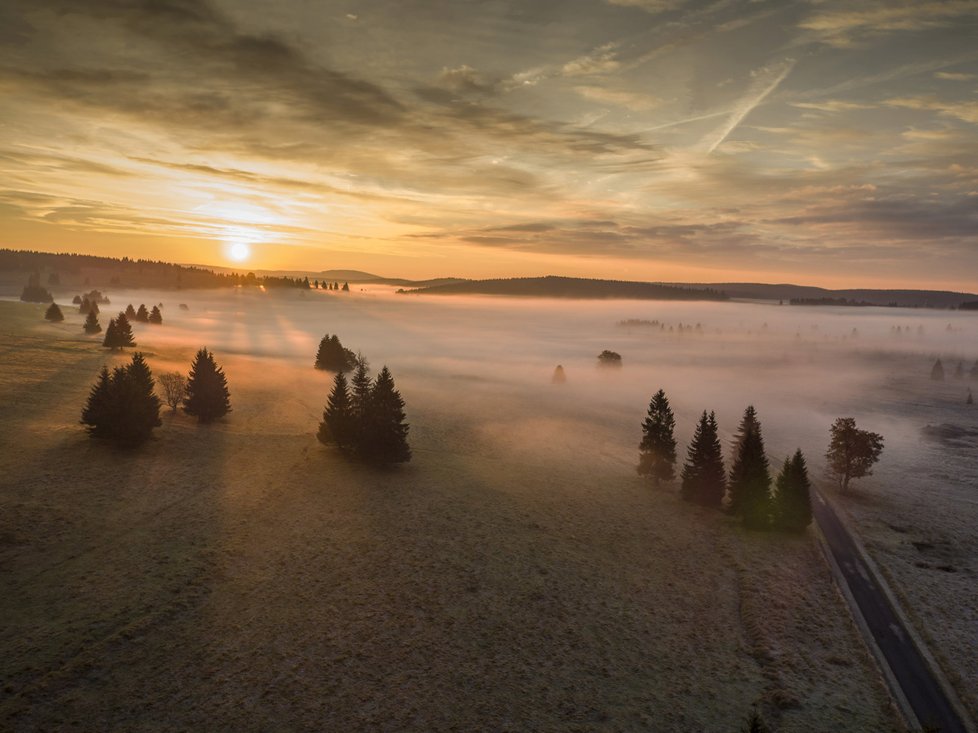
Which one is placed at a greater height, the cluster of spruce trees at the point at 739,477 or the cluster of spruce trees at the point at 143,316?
the cluster of spruce trees at the point at 143,316

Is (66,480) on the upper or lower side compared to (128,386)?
lower

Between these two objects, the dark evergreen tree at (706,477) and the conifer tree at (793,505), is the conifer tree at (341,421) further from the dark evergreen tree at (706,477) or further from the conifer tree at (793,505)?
the conifer tree at (793,505)

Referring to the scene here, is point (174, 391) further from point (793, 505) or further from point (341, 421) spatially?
point (793, 505)

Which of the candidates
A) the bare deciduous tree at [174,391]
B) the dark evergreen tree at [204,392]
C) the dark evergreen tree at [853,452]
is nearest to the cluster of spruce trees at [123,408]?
the dark evergreen tree at [204,392]

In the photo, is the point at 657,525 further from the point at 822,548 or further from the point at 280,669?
the point at 280,669

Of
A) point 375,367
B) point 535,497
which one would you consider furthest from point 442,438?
point 375,367

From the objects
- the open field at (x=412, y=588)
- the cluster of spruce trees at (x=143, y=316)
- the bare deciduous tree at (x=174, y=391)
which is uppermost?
the cluster of spruce trees at (x=143, y=316)
